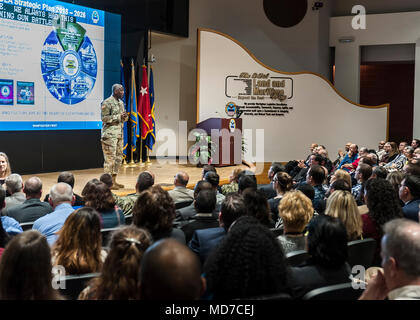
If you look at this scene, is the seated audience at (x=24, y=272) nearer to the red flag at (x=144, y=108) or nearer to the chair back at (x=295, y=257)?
the chair back at (x=295, y=257)

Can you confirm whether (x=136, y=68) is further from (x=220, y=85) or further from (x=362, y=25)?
(x=362, y=25)

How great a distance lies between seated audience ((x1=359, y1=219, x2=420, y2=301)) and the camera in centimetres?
157

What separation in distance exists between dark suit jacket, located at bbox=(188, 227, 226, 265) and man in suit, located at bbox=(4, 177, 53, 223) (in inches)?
52.0

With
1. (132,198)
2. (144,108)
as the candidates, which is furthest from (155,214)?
(144,108)

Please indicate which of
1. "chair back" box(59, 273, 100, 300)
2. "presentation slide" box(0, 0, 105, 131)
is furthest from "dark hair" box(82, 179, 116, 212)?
"presentation slide" box(0, 0, 105, 131)

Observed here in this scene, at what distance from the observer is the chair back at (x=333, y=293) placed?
188 centimetres

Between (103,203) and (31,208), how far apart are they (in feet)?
1.93

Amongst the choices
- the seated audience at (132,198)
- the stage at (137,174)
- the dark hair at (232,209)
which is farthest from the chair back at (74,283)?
the stage at (137,174)

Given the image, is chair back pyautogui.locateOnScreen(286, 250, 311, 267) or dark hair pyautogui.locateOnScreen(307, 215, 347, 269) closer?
dark hair pyautogui.locateOnScreen(307, 215, 347, 269)

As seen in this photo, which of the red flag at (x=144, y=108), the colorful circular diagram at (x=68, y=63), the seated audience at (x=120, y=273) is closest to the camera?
the seated audience at (x=120, y=273)

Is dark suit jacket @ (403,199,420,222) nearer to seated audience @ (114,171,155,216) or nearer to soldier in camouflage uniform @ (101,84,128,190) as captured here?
seated audience @ (114,171,155,216)

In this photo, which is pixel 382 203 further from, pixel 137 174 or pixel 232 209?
pixel 137 174

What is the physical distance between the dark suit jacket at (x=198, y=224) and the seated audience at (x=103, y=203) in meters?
0.48

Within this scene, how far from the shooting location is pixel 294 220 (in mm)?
2740
